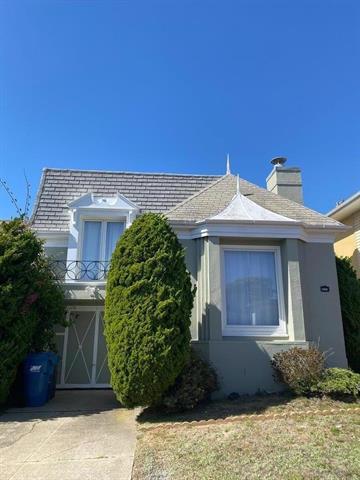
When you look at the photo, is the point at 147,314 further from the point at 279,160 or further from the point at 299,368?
the point at 279,160

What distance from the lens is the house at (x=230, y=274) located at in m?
8.23

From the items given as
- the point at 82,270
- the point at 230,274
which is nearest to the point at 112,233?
the point at 82,270

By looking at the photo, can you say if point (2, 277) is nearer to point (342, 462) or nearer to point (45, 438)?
point (45, 438)

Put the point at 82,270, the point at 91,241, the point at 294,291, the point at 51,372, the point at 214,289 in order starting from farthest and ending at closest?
the point at 91,241
the point at 82,270
the point at 51,372
the point at 294,291
the point at 214,289

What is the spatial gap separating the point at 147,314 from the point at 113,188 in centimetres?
744

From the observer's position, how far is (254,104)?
11.8 meters

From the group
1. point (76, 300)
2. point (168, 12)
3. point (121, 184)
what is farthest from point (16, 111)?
point (76, 300)

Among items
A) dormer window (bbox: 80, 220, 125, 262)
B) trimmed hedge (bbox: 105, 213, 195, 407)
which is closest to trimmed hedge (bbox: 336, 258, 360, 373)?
trimmed hedge (bbox: 105, 213, 195, 407)

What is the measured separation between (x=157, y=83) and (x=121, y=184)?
4.14 meters

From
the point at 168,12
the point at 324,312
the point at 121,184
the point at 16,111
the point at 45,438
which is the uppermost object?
the point at 168,12

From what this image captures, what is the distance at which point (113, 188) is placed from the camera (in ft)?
42.6

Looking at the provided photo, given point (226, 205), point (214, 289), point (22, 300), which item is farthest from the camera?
point (226, 205)

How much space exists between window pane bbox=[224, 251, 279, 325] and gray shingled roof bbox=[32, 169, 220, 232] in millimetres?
4326

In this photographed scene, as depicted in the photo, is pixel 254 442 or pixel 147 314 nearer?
pixel 254 442
